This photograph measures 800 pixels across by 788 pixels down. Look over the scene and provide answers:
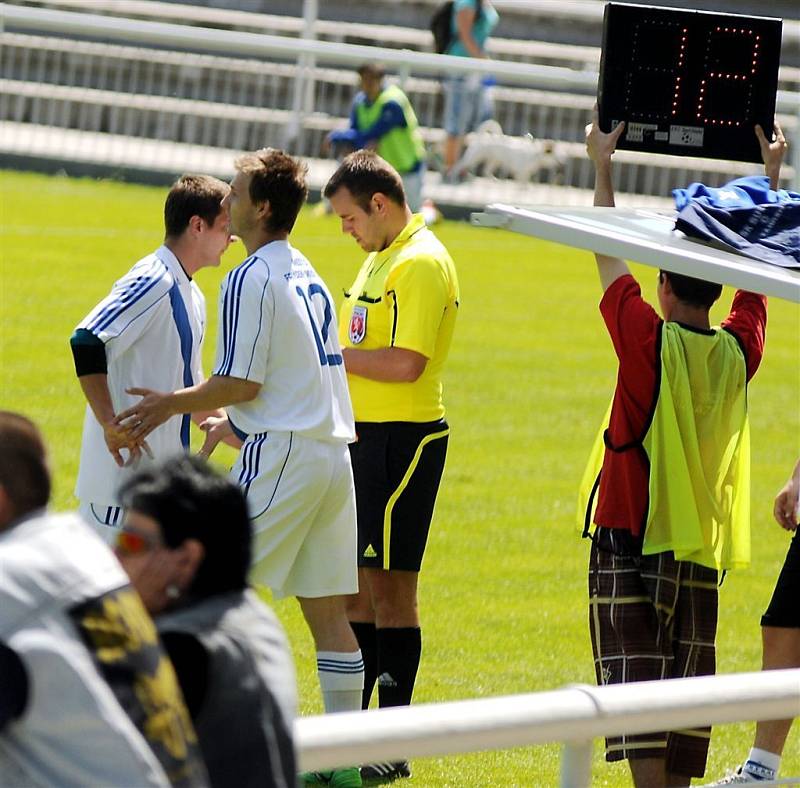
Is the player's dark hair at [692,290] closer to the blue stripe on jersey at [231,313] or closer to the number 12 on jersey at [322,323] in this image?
the number 12 on jersey at [322,323]

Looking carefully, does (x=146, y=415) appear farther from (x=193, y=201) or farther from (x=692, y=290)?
(x=692, y=290)

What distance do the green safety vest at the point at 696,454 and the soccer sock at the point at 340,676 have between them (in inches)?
35.3

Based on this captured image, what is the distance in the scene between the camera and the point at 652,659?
5797 millimetres

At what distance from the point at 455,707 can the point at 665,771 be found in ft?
8.55

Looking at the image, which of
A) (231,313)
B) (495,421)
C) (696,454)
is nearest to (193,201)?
(231,313)

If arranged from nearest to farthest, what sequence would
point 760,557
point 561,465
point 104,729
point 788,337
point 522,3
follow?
point 104,729 < point 760,557 < point 561,465 < point 788,337 < point 522,3

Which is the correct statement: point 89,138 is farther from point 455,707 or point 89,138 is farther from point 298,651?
point 455,707

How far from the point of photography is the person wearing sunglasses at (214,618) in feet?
10.1

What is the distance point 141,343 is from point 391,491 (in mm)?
1146

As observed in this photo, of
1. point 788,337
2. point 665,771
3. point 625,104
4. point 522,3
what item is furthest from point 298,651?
point 522,3

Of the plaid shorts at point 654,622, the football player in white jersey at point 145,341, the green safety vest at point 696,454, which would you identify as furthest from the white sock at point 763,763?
the football player in white jersey at point 145,341

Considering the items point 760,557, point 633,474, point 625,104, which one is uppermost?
point 625,104

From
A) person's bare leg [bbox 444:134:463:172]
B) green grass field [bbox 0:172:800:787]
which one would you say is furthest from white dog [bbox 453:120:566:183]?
green grass field [bbox 0:172:800:787]

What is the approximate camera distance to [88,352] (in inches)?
241
